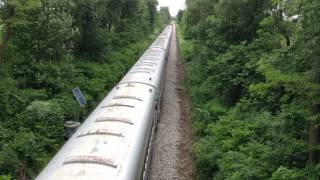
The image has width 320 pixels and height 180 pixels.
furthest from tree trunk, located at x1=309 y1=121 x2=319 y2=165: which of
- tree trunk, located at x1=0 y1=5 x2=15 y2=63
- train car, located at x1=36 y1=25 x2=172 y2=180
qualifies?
tree trunk, located at x1=0 y1=5 x2=15 y2=63

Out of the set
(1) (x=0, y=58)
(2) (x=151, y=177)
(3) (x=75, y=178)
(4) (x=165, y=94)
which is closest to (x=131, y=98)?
(2) (x=151, y=177)

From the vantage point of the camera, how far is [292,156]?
32.5 ft

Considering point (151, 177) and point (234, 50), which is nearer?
point (151, 177)

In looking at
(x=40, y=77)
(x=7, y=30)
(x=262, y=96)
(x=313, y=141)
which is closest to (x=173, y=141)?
(x=40, y=77)

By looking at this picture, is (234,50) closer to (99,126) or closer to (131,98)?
(131,98)

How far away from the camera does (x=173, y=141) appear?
17438 mm

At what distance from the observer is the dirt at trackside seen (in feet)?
47.1

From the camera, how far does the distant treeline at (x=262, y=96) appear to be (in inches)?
360

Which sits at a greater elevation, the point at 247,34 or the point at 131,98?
the point at 247,34

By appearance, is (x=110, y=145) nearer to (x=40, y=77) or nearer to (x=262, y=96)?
(x=262, y=96)

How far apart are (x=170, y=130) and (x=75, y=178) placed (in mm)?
11807

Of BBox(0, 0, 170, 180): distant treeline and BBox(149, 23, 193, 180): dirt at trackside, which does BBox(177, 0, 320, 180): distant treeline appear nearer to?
BBox(149, 23, 193, 180): dirt at trackside

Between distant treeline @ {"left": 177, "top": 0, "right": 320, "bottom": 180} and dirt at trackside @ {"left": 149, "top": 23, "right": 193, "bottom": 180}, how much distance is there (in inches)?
24.4

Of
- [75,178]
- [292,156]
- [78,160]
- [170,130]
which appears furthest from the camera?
[170,130]
